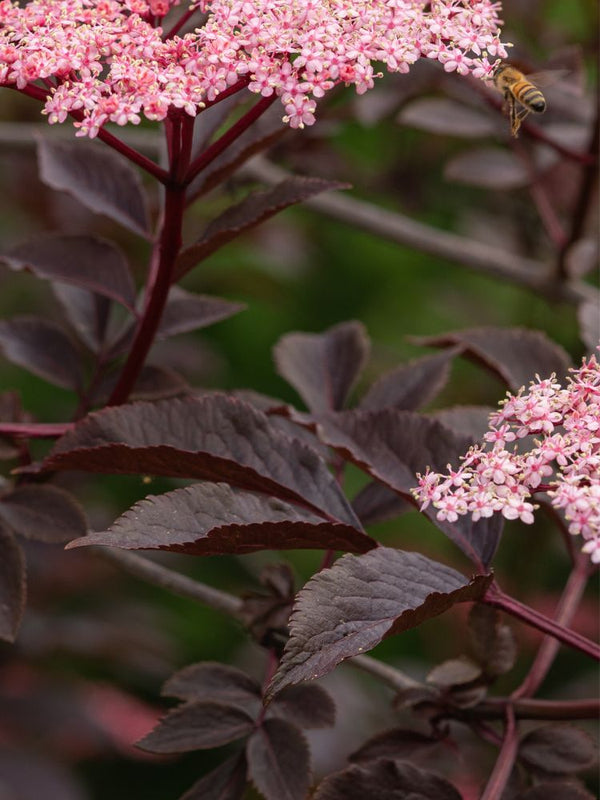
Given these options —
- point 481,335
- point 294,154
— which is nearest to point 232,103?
point 481,335

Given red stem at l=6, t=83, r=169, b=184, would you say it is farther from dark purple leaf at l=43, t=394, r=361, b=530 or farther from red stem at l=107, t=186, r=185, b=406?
dark purple leaf at l=43, t=394, r=361, b=530

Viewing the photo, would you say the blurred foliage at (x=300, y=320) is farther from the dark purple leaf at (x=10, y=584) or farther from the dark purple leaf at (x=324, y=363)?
the dark purple leaf at (x=10, y=584)

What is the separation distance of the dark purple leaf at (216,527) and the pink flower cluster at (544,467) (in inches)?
3.4

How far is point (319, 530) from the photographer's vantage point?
0.81 metres

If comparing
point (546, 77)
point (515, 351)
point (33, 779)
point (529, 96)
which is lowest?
point (33, 779)

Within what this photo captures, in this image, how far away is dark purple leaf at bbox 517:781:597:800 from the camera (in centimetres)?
92

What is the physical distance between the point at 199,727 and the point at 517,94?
692 mm

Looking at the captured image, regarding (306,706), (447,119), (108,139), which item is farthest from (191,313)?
(447,119)

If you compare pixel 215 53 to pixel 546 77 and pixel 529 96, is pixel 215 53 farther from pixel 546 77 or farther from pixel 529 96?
pixel 546 77

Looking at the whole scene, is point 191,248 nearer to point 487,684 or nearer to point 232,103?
point 232,103

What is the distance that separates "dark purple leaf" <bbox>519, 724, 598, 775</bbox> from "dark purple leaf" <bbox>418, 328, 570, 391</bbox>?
0.36m

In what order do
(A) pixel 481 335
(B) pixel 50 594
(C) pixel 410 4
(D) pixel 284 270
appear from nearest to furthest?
(C) pixel 410 4 → (A) pixel 481 335 → (B) pixel 50 594 → (D) pixel 284 270

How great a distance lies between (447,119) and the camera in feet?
5.58

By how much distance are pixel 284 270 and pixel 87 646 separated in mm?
1264
